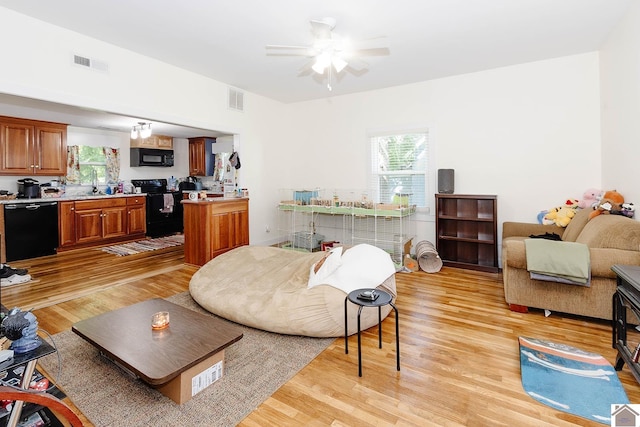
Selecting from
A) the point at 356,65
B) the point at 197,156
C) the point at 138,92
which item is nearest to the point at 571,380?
the point at 356,65

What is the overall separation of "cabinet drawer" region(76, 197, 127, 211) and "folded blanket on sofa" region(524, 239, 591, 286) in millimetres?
6802

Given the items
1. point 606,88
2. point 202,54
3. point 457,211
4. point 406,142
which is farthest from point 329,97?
point 606,88

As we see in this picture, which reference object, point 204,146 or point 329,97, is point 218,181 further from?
→ point 329,97

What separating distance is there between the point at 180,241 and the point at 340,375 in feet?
17.6

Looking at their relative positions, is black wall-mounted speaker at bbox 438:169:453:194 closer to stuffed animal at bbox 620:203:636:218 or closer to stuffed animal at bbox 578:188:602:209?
stuffed animal at bbox 578:188:602:209

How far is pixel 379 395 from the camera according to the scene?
6.17 feet

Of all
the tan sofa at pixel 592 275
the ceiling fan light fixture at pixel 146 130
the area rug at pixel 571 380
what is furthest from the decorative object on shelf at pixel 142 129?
the area rug at pixel 571 380

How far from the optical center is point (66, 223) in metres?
5.49

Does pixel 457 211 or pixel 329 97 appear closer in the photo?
pixel 457 211

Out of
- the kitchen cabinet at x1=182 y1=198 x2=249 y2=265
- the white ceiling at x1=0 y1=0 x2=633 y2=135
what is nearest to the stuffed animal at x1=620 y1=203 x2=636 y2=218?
the white ceiling at x1=0 y1=0 x2=633 y2=135

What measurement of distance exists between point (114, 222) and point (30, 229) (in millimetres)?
1304

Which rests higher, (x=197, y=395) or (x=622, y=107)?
(x=622, y=107)

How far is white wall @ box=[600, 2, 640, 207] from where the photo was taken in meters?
2.87

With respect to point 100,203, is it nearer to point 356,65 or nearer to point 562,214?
point 356,65
